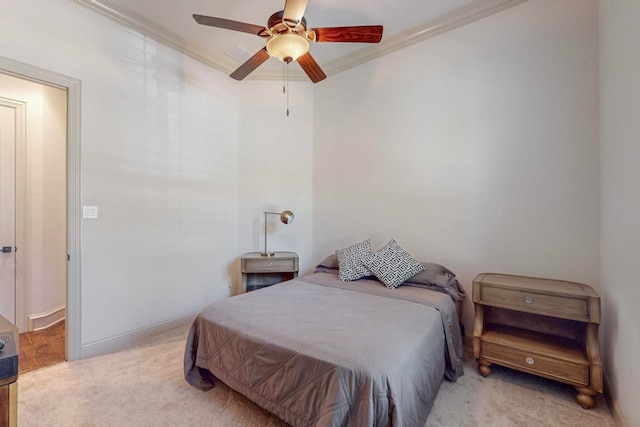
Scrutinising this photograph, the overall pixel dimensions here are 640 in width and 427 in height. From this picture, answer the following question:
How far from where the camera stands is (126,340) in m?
2.61

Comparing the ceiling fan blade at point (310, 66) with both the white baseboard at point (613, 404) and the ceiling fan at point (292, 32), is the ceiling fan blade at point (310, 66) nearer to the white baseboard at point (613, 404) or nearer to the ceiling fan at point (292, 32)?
the ceiling fan at point (292, 32)

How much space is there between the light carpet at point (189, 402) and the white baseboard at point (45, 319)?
113 cm

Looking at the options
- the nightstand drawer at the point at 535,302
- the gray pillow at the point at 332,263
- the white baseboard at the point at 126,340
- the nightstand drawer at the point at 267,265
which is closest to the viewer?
the nightstand drawer at the point at 535,302

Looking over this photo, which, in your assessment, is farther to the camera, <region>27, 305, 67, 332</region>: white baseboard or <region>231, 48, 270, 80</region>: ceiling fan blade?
<region>27, 305, 67, 332</region>: white baseboard

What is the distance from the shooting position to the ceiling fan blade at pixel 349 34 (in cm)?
200

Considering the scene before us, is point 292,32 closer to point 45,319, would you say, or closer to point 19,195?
point 19,195

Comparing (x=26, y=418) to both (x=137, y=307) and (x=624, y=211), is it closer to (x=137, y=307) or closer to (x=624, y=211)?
(x=137, y=307)

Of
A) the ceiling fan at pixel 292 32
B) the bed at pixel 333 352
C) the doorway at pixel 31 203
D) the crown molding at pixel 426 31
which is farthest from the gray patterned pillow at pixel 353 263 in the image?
the doorway at pixel 31 203

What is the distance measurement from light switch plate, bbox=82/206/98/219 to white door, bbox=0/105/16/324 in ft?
4.04

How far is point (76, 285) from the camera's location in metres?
2.32

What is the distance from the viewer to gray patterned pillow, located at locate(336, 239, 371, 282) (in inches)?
105

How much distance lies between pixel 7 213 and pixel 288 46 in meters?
3.26

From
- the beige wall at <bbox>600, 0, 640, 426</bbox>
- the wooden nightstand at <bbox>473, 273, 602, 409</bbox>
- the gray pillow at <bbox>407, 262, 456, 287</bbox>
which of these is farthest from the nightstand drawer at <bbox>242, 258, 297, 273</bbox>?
the beige wall at <bbox>600, 0, 640, 426</bbox>

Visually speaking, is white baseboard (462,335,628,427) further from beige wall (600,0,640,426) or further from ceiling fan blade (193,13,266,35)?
ceiling fan blade (193,13,266,35)
